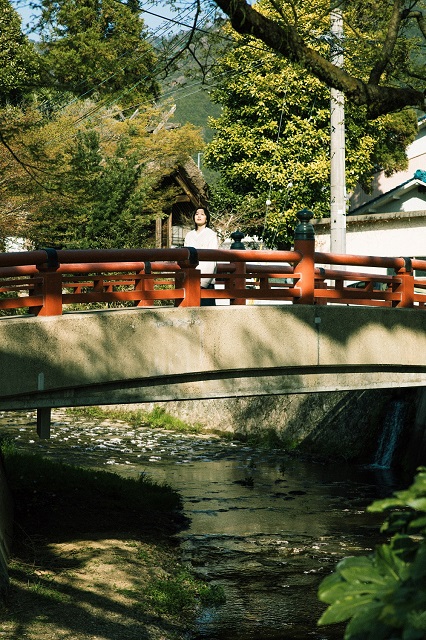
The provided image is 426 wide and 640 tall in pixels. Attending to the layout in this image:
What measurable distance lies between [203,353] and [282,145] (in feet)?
Answer: 92.3

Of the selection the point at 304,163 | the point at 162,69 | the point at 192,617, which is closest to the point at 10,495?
the point at 192,617

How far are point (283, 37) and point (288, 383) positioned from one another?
4.08 meters

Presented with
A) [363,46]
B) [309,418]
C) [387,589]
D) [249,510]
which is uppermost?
[363,46]

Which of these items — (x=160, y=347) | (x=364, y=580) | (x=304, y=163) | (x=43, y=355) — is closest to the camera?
(x=364, y=580)

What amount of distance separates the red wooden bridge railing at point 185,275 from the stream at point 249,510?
145 inches

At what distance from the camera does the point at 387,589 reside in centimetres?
251

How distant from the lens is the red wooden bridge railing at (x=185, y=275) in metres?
9.63

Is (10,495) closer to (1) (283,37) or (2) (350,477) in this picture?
(1) (283,37)

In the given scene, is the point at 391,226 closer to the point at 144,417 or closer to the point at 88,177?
the point at 88,177

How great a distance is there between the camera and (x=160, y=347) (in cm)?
1029

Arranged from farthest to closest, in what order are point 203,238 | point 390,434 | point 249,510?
point 390,434
point 249,510
point 203,238

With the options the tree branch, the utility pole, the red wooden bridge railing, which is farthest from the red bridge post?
the utility pole

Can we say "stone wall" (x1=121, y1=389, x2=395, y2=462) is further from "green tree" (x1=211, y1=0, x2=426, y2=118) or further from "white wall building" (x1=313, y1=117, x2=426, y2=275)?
"green tree" (x1=211, y1=0, x2=426, y2=118)

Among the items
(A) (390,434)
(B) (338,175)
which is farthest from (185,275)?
(A) (390,434)
